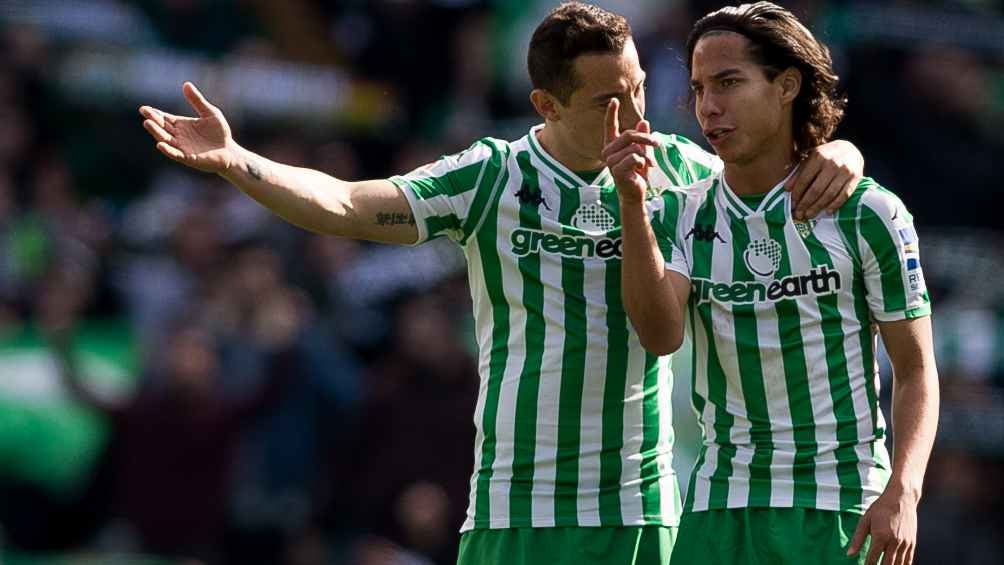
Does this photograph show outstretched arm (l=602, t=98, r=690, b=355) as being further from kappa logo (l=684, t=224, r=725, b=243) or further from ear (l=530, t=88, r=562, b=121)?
ear (l=530, t=88, r=562, b=121)

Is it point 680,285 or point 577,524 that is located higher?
point 680,285

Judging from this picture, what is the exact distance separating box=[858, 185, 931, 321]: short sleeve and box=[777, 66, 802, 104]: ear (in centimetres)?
38

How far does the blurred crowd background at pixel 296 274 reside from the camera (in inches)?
394

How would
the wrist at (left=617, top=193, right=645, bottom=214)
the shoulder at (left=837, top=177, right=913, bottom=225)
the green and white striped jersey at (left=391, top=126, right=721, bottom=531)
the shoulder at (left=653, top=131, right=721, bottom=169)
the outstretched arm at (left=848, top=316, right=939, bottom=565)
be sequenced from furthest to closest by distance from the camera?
the shoulder at (left=653, top=131, right=721, bottom=169) < the green and white striped jersey at (left=391, top=126, right=721, bottom=531) < the shoulder at (left=837, top=177, right=913, bottom=225) < the wrist at (left=617, top=193, right=645, bottom=214) < the outstretched arm at (left=848, top=316, right=939, bottom=565)

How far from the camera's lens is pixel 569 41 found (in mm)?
5219

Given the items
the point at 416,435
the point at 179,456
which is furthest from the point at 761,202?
the point at 179,456

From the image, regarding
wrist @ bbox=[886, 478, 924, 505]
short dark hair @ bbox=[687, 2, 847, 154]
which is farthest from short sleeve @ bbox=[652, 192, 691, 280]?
wrist @ bbox=[886, 478, 924, 505]

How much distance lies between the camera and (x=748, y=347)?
4.82 metres

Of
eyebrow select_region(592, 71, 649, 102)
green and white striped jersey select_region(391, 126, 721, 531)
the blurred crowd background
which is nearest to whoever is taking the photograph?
eyebrow select_region(592, 71, 649, 102)

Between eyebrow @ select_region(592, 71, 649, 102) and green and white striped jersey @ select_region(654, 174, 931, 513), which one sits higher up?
eyebrow @ select_region(592, 71, 649, 102)

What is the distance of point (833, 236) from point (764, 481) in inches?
26.7

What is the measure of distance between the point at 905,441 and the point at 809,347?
350 millimetres

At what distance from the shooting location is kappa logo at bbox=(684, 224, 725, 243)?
4.93 m

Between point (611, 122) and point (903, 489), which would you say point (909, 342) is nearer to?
point (903, 489)
